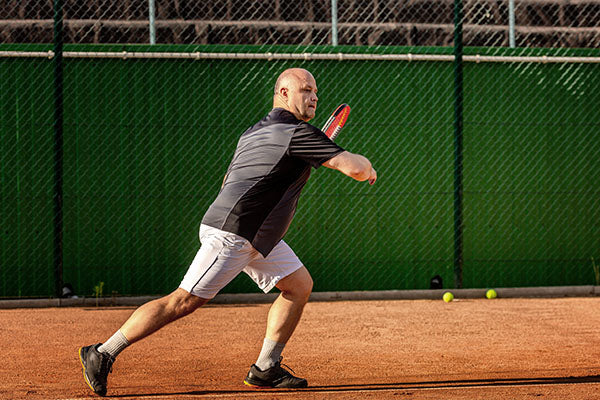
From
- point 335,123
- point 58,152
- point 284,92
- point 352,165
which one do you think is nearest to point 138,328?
point 352,165

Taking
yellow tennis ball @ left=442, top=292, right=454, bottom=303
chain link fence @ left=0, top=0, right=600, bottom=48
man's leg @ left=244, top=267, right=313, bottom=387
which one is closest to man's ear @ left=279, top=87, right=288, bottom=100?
man's leg @ left=244, top=267, right=313, bottom=387

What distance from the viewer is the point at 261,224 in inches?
173

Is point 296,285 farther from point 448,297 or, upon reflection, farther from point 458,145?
point 458,145

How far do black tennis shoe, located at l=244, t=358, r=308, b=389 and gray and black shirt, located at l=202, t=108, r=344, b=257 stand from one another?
2.25ft

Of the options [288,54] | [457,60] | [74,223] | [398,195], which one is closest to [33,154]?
[74,223]

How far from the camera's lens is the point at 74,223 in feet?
27.6

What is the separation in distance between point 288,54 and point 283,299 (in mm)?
4441

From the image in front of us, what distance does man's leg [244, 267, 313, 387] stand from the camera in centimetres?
464

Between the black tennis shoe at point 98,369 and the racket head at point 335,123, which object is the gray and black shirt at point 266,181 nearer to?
the racket head at point 335,123

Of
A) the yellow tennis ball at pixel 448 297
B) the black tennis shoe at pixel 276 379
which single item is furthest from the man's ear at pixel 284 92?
the yellow tennis ball at pixel 448 297

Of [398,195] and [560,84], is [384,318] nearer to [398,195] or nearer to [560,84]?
[398,195]

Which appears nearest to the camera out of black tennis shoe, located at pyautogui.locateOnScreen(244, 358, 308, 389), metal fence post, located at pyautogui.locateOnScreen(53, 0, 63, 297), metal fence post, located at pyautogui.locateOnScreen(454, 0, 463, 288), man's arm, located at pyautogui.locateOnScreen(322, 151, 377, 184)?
man's arm, located at pyautogui.locateOnScreen(322, 151, 377, 184)

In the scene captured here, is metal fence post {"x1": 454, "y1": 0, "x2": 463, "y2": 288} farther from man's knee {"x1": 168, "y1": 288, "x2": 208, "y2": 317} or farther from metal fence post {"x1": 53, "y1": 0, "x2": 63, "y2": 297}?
man's knee {"x1": 168, "y1": 288, "x2": 208, "y2": 317}

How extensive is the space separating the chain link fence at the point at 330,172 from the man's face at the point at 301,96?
13.9 feet
